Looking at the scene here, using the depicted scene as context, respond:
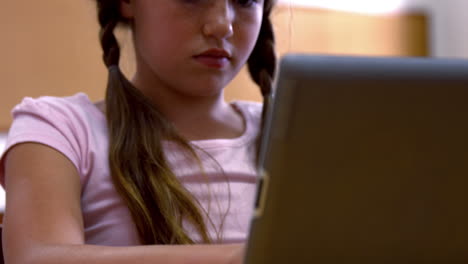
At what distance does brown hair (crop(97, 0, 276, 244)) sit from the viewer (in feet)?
2.49

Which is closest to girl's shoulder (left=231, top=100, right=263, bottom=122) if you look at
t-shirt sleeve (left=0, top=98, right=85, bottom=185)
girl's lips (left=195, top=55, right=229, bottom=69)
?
girl's lips (left=195, top=55, right=229, bottom=69)

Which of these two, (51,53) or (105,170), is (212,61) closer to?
(105,170)

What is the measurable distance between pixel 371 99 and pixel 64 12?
6.87 ft

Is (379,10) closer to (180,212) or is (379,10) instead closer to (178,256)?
(180,212)

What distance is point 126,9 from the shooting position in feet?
3.06

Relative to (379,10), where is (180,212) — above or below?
below

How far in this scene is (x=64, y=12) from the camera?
91.3 inches

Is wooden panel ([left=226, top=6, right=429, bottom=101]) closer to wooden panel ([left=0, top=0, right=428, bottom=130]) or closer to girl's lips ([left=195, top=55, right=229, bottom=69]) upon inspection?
wooden panel ([left=0, top=0, right=428, bottom=130])

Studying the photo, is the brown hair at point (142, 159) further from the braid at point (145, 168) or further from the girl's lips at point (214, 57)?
the girl's lips at point (214, 57)

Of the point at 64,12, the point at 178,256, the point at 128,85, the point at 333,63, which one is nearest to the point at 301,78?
the point at 333,63

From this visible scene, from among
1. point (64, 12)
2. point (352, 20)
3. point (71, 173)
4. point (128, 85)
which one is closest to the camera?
point (71, 173)

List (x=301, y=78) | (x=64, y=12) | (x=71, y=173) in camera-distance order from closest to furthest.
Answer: (x=301, y=78)
(x=71, y=173)
(x=64, y=12)

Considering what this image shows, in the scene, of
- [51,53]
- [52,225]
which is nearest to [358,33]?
[51,53]

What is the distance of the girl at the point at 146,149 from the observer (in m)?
0.71
